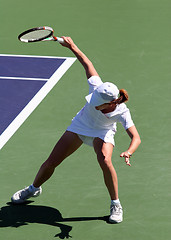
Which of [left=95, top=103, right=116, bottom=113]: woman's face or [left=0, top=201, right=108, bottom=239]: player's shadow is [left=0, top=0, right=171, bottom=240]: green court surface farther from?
[left=95, top=103, right=116, bottom=113]: woman's face

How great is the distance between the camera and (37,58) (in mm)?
15031

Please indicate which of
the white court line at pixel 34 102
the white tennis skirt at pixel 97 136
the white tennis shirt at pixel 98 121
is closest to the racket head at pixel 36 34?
the white tennis shirt at pixel 98 121

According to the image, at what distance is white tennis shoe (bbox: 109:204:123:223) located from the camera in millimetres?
9336

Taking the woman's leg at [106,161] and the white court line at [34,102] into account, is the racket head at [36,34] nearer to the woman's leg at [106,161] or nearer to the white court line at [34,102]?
the woman's leg at [106,161]

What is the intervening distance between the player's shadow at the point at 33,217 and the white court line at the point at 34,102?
1.93 m

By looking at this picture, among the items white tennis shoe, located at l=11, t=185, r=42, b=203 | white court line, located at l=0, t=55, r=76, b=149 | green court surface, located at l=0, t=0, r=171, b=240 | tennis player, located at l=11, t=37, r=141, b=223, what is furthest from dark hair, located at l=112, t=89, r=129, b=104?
white court line, located at l=0, t=55, r=76, b=149

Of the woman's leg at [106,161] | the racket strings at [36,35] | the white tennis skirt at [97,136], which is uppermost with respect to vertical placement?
the racket strings at [36,35]

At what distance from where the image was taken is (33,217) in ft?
31.5

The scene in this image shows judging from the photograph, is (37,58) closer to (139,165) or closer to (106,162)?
(139,165)

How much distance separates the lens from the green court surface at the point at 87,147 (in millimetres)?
9438

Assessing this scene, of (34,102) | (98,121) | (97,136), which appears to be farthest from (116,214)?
(34,102)

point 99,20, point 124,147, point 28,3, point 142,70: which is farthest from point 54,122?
point 28,3

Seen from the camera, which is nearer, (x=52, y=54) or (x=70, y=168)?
(x=70, y=168)

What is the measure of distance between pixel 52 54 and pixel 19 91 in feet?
6.16
